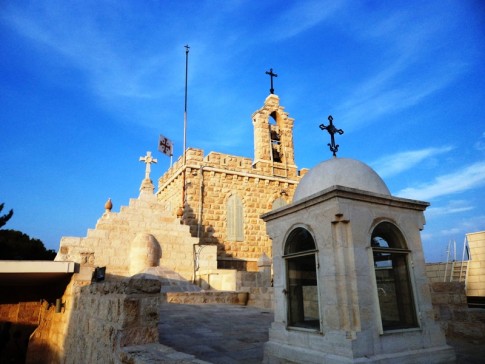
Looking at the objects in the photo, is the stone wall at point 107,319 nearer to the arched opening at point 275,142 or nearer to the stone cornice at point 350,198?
the stone cornice at point 350,198

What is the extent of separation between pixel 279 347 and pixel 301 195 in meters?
1.96

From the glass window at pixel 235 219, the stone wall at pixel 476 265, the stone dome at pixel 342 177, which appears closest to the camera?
the stone dome at pixel 342 177

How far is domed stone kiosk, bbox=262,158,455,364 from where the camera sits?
3498 mm

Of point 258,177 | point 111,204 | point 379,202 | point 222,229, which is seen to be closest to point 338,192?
point 379,202

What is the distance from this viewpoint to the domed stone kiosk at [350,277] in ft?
11.5

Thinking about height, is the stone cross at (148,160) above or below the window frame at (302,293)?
above

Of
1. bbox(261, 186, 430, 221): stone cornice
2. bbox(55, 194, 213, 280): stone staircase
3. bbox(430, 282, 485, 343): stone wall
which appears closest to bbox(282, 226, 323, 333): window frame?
bbox(261, 186, 430, 221): stone cornice

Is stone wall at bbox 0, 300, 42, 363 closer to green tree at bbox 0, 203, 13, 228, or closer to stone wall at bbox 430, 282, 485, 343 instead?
stone wall at bbox 430, 282, 485, 343

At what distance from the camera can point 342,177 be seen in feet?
13.9

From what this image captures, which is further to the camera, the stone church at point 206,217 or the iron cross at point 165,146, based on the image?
the iron cross at point 165,146

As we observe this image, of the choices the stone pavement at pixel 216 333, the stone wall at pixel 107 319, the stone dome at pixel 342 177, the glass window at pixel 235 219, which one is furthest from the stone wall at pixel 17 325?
the glass window at pixel 235 219

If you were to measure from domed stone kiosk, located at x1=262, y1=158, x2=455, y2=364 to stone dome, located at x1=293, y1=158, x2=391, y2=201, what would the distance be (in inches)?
0.5

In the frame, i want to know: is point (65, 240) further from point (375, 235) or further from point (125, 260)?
point (375, 235)

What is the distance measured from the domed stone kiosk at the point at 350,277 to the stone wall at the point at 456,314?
170 cm
